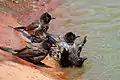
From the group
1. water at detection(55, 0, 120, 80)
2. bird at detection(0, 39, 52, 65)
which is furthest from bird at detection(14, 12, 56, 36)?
bird at detection(0, 39, 52, 65)

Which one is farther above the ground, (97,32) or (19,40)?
(19,40)

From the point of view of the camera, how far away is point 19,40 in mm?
8891

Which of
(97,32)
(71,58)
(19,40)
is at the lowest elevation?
(97,32)

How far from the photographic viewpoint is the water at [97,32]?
832 centimetres

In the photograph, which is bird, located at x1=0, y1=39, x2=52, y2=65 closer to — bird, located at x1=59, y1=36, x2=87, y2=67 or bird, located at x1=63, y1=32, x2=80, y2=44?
bird, located at x1=59, y1=36, x2=87, y2=67

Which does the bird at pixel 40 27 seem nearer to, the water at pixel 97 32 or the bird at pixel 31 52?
the water at pixel 97 32

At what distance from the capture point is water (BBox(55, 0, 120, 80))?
8323 millimetres

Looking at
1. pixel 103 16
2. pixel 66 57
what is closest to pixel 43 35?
pixel 66 57

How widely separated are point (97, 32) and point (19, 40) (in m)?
2.90

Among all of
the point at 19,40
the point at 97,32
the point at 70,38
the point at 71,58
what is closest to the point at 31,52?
the point at 71,58

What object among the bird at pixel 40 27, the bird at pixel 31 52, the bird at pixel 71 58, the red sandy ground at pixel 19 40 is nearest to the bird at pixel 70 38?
the bird at pixel 71 58

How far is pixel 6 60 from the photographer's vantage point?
22.6 ft

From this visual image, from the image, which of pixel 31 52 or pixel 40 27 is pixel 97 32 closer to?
pixel 40 27

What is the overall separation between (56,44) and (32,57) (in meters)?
1.34
